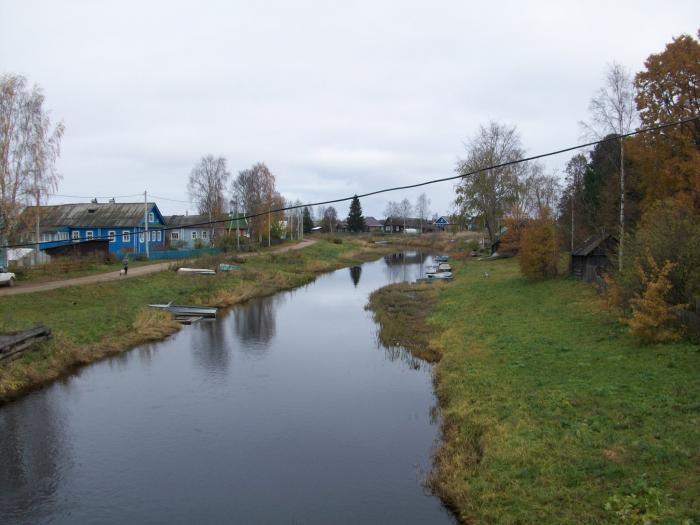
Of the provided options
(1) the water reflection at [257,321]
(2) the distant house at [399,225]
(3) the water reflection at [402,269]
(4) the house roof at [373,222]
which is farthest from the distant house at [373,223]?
(1) the water reflection at [257,321]

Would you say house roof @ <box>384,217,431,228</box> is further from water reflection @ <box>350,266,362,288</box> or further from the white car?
the white car

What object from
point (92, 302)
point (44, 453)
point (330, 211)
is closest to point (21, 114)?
point (92, 302)

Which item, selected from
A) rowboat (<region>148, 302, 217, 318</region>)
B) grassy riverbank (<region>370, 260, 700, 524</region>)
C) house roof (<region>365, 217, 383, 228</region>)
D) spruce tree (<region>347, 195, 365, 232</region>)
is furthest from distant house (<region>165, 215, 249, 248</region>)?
house roof (<region>365, 217, 383, 228</region>)

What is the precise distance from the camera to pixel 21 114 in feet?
112

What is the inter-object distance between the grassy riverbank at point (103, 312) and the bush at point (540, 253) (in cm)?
1756

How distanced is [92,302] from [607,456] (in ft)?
80.9

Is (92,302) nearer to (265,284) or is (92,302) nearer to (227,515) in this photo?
(265,284)

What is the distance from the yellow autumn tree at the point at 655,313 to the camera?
14141 millimetres

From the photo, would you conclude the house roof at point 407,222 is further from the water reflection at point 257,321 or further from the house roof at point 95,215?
the water reflection at point 257,321

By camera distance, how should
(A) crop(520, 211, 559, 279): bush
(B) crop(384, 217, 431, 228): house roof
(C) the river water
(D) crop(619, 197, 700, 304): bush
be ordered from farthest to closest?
1. (B) crop(384, 217, 431, 228): house roof
2. (A) crop(520, 211, 559, 279): bush
3. (D) crop(619, 197, 700, 304): bush
4. (C) the river water

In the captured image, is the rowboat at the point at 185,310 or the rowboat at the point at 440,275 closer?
the rowboat at the point at 185,310

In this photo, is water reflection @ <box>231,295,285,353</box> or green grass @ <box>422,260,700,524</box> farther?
water reflection @ <box>231,295,285,353</box>

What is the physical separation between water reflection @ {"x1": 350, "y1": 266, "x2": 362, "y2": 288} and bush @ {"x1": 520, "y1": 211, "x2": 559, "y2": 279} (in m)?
17.7

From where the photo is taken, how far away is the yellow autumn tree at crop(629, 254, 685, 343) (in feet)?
46.4
